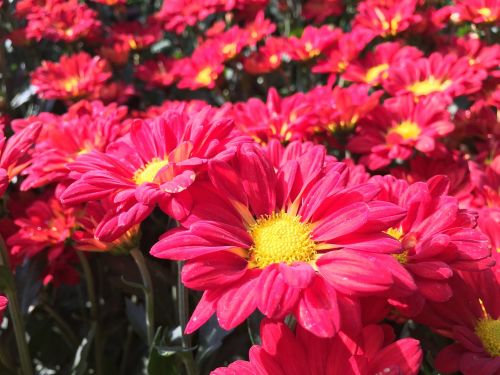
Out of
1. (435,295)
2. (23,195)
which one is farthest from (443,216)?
(23,195)

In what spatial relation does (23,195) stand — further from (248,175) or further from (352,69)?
(352,69)

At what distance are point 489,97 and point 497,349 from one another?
664mm

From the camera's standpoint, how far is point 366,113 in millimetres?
1027

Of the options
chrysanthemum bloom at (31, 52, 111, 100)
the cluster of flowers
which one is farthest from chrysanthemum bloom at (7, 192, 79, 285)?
chrysanthemum bloom at (31, 52, 111, 100)

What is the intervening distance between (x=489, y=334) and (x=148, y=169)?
46 cm

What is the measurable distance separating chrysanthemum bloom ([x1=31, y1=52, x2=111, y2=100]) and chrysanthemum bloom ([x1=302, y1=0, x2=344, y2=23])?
0.76 m

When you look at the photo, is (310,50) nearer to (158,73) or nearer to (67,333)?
(158,73)

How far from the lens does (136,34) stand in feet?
6.21

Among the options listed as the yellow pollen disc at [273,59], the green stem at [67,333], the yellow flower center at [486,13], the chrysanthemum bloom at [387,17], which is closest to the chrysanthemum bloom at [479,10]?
the yellow flower center at [486,13]

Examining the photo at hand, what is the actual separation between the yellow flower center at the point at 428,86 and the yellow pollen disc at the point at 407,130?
153 millimetres

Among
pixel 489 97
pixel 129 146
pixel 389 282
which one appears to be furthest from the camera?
pixel 489 97

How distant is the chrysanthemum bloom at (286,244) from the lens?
0.46 metres

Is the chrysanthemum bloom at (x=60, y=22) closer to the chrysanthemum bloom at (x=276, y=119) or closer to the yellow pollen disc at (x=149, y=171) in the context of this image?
the chrysanthemum bloom at (x=276, y=119)

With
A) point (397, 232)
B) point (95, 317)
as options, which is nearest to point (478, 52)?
point (397, 232)
